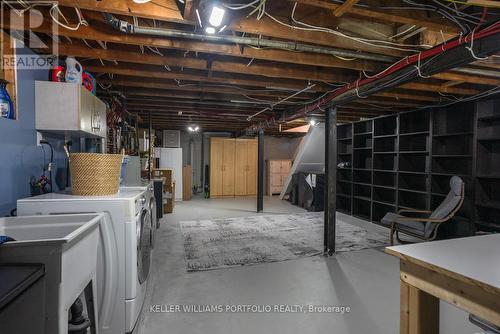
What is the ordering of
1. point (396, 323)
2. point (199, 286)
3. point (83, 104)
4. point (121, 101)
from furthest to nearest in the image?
point (121, 101) < point (199, 286) < point (83, 104) < point (396, 323)

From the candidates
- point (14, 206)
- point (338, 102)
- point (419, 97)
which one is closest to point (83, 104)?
point (14, 206)

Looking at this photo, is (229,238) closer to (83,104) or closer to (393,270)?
(393,270)

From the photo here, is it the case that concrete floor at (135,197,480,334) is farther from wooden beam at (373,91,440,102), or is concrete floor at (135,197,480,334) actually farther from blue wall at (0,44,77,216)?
wooden beam at (373,91,440,102)

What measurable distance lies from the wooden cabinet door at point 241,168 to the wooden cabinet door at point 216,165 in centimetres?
52

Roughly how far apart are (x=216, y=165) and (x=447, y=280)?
759 cm

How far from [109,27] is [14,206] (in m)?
1.47

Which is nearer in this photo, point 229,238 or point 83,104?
point 83,104

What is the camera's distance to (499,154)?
358 cm

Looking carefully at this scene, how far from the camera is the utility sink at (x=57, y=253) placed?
1.07 meters

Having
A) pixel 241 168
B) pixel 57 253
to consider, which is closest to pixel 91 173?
pixel 57 253

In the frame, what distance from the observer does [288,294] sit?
2.54 m

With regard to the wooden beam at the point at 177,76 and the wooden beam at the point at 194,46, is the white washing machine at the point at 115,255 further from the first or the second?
the wooden beam at the point at 177,76

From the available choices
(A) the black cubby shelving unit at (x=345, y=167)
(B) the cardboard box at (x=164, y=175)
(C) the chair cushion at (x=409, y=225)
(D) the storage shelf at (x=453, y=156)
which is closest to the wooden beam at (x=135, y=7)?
(C) the chair cushion at (x=409, y=225)

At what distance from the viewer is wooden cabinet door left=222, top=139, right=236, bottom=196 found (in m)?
8.55
